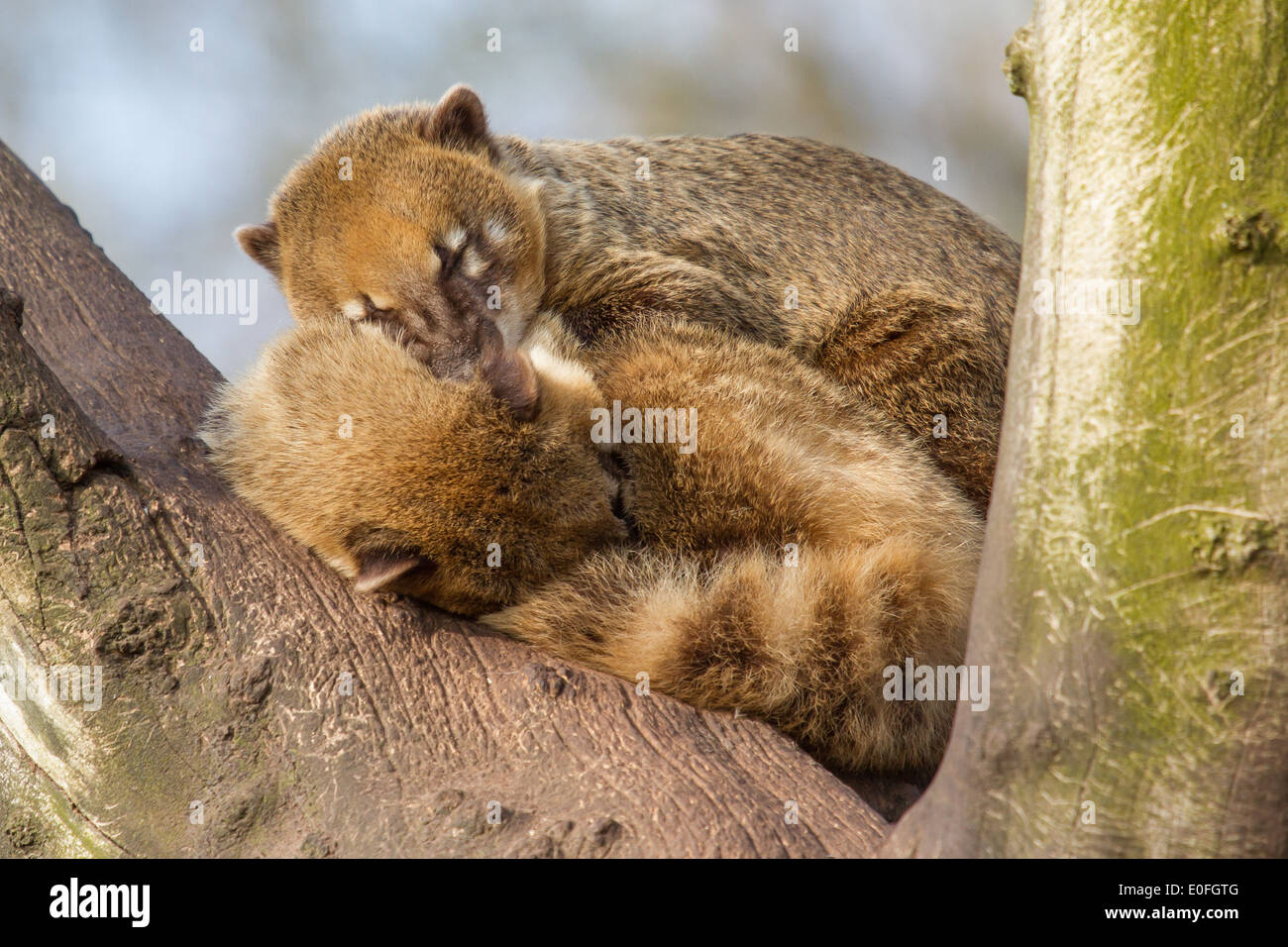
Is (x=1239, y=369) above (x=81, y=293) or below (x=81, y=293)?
below

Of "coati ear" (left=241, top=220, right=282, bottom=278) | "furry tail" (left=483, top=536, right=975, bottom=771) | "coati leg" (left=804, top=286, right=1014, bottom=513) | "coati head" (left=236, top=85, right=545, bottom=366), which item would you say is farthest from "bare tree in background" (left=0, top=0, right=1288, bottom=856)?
"coati leg" (left=804, top=286, right=1014, bottom=513)

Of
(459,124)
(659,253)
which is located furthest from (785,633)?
(459,124)

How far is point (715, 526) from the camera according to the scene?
3584mm

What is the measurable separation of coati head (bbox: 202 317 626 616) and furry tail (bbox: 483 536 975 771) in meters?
0.15

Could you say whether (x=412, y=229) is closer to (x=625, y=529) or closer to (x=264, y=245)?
(x=264, y=245)

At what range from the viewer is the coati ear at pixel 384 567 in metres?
3.32

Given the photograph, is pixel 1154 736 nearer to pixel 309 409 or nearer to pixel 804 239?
pixel 309 409

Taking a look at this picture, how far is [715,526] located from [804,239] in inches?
106

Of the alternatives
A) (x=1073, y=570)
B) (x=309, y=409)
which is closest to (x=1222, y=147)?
(x=1073, y=570)

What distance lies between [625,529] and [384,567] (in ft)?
2.48

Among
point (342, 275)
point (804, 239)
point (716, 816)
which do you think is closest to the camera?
point (716, 816)

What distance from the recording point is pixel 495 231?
206 inches

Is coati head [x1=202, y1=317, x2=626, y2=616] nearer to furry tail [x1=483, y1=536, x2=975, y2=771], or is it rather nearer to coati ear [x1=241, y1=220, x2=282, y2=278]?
furry tail [x1=483, y1=536, x2=975, y2=771]

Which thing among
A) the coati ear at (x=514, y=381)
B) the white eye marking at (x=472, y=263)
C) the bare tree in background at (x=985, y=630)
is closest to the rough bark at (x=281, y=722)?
the bare tree in background at (x=985, y=630)
